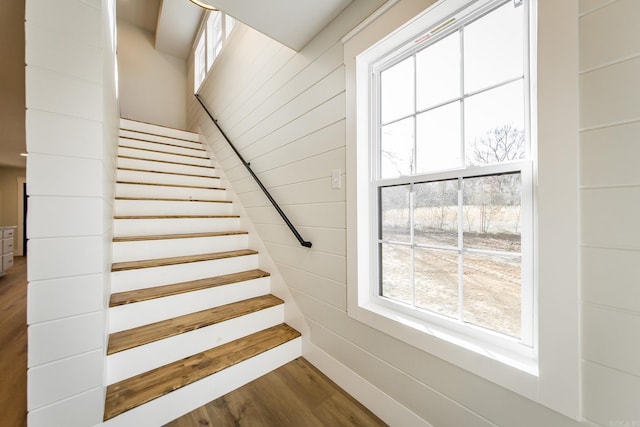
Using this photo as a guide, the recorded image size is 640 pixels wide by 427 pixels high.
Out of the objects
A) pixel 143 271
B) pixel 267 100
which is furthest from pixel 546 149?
pixel 143 271

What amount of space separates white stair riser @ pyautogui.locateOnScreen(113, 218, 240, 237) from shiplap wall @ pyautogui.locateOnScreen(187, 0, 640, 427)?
0.34 meters

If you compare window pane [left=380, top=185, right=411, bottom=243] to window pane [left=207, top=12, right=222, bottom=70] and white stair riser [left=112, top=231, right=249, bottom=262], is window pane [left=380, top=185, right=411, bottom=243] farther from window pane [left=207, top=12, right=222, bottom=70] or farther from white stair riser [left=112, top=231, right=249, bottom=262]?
window pane [left=207, top=12, right=222, bottom=70]

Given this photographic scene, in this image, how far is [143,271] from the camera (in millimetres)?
1730

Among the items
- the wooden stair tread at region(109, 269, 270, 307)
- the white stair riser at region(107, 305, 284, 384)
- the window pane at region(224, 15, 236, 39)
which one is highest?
the window pane at region(224, 15, 236, 39)

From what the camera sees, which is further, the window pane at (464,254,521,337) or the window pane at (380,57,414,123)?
the window pane at (380,57,414,123)

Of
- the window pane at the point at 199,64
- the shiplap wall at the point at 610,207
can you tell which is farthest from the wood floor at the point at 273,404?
the window pane at the point at 199,64

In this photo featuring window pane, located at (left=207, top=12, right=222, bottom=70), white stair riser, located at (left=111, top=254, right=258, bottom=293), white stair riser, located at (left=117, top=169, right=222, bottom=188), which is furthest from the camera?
window pane, located at (left=207, top=12, right=222, bottom=70)

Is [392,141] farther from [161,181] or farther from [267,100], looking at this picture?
[161,181]

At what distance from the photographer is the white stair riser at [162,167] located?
2734 millimetres

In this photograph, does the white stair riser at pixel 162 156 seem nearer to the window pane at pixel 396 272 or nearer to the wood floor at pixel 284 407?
the wood floor at pixel 284 407

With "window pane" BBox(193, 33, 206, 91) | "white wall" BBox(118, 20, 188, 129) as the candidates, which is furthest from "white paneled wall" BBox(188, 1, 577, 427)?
"white wall" BBox(118, 20, 188, 129)

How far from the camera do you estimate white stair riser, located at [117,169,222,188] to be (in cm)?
256

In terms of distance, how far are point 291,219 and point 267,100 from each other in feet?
3.66

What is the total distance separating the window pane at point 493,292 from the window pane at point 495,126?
41 centimetres
